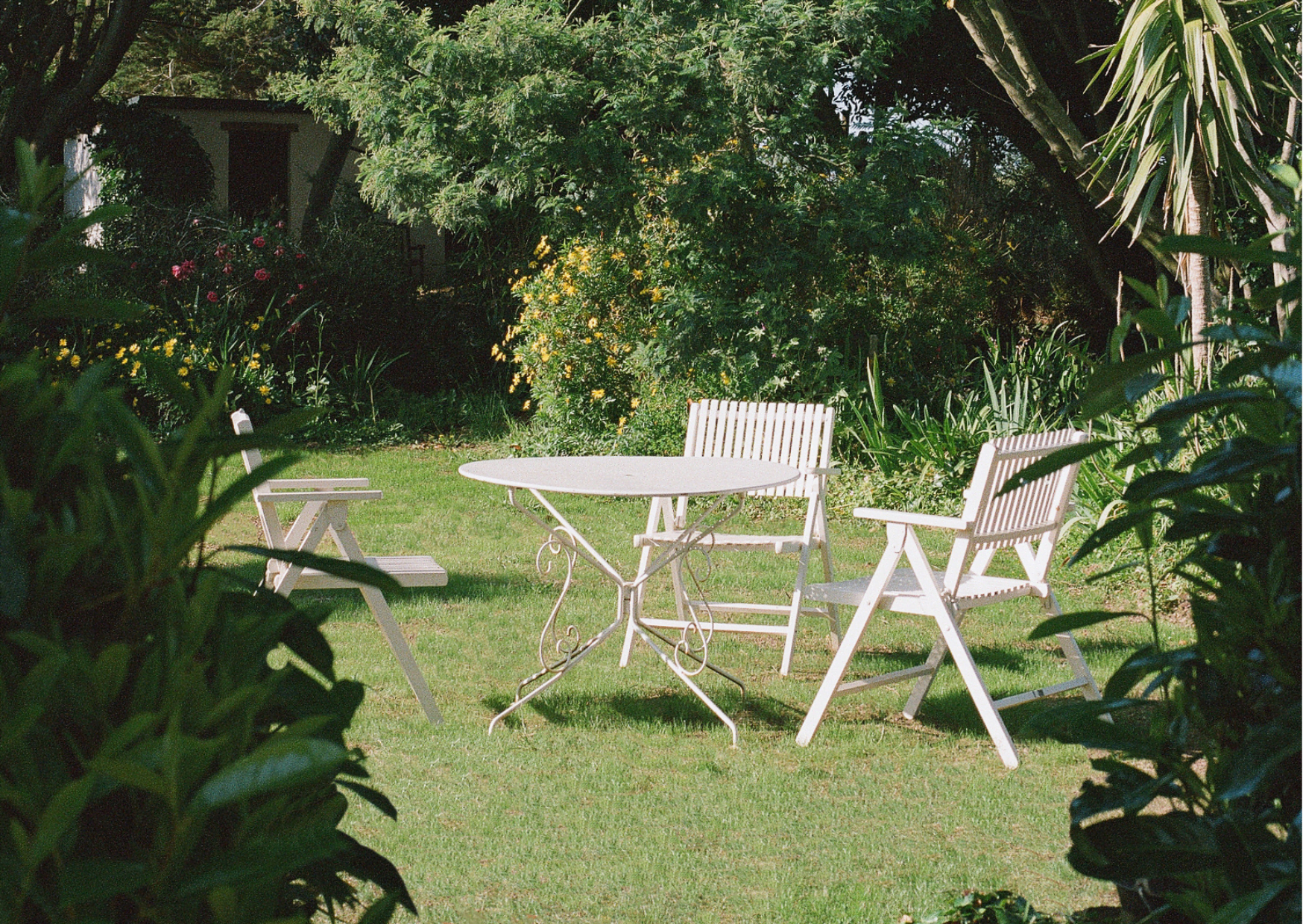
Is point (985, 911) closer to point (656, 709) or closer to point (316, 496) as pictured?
point (656, 709)

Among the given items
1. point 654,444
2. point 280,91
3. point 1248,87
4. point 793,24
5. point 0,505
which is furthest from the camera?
point 280,91

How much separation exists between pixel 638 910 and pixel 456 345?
413 inches

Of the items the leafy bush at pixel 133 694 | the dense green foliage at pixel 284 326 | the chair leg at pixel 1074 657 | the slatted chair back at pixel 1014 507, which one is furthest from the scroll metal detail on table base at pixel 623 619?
the dense green foliage at pixel 284 326

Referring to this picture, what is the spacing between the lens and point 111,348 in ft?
34.9

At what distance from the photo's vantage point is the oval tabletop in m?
4.22

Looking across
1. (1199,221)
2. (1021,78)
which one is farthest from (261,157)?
(1199,221)

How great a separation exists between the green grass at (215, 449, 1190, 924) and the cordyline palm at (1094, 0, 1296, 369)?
2331mm

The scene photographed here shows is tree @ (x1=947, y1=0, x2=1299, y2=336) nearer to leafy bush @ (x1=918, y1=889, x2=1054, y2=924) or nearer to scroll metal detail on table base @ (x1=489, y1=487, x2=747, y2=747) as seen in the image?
scroll metal detail on table base @ (x1=489, y1=487, x2=747, y2=747)

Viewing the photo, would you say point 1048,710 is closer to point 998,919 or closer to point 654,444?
point 998,919

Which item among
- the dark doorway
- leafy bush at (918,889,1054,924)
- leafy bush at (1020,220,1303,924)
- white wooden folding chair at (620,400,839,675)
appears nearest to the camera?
leafy bush at (1020,220,1303,924)

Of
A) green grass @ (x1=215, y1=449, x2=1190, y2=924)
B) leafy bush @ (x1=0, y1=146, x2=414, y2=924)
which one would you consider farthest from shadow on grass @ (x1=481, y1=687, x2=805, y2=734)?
leafy bush @ (x1=0, y1=146, x2=414, y2=924)

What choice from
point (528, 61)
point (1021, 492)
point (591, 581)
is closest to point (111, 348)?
point (528, 61)

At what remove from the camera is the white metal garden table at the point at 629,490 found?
4.28 meters

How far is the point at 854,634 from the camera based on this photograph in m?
4.21
